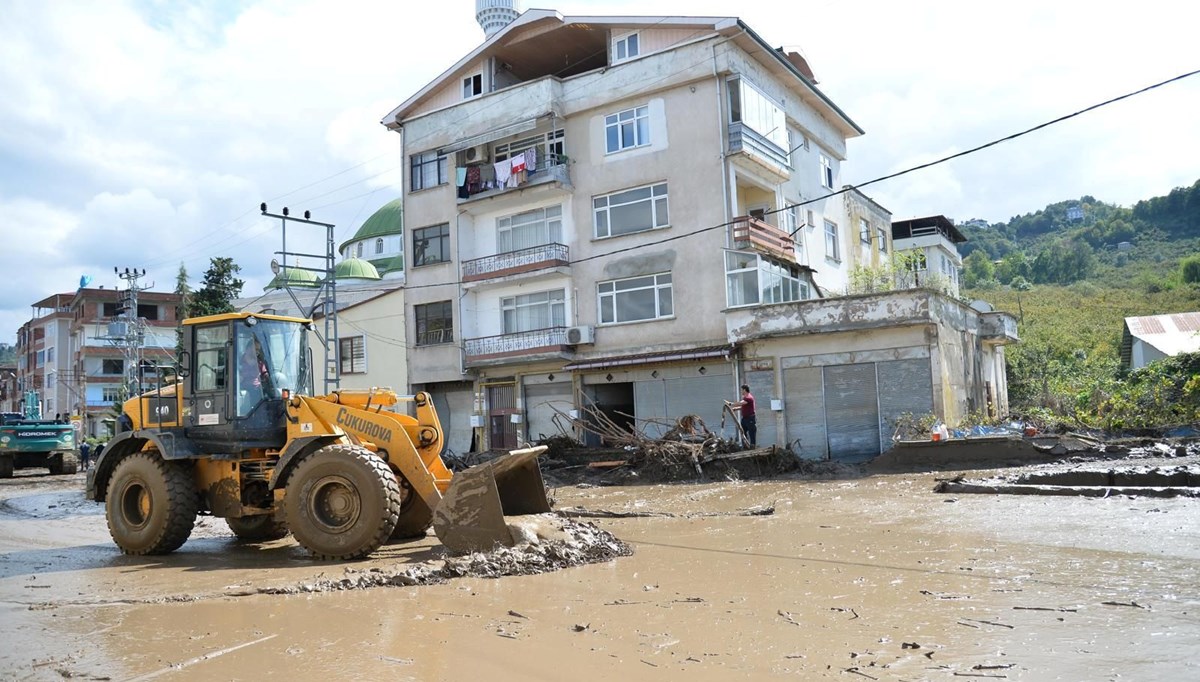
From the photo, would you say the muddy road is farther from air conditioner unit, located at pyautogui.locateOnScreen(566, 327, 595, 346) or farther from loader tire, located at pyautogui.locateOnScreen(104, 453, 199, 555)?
air conditioner unit, located at pyautogui.locateOnScreen(566, 327, 595, 346)

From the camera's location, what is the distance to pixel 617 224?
94.6 ft

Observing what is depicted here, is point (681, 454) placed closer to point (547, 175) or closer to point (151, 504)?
point (151, 504)

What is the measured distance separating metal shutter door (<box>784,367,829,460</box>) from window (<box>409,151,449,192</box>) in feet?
52.6

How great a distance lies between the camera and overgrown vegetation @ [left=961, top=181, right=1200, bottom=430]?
2123 centimetres

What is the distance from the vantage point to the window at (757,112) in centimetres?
2670

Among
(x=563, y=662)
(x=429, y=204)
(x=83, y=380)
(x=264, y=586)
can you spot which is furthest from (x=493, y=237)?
(x=83, y=380)

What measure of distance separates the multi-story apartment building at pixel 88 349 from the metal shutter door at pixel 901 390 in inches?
2111

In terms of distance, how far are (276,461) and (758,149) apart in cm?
2011

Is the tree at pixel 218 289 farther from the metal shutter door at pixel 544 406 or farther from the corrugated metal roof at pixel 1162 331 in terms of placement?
the corrugated metal roof at pixel 1162 331

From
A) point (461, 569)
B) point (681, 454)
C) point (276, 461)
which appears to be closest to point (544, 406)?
point (681, 454)

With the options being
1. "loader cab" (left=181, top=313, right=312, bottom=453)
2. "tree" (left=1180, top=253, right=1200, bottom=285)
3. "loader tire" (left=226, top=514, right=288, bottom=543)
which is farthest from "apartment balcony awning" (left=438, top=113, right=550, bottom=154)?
"tree" (left=1180, top=253, right=1200, bottom=285)

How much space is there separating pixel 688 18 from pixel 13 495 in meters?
23.4

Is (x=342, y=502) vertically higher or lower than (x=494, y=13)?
lower

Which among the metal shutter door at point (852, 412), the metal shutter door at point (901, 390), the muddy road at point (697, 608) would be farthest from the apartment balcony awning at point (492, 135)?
the muddy road at point (697, 608)
